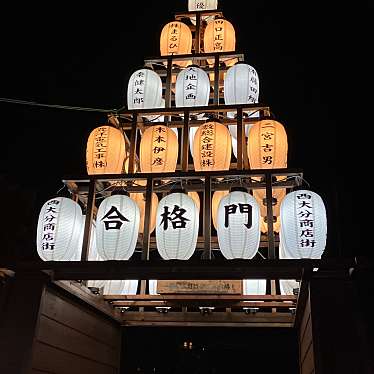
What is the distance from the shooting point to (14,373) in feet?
15.7

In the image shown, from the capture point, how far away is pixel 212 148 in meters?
6.35

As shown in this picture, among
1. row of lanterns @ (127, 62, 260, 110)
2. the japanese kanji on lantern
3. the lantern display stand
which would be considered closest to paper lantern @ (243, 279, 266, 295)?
the lantern display stand

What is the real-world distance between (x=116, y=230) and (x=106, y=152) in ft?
5.78

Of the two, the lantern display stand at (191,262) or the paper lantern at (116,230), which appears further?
the paper lantern at (116,230)

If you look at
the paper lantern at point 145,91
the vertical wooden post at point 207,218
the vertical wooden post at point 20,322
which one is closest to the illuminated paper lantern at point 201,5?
the paper lantern at point 145,91

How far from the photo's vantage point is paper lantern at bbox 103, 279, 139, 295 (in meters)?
6.96

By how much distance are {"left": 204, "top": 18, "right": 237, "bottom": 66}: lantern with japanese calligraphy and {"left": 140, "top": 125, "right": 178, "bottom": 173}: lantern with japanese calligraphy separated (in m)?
3.20

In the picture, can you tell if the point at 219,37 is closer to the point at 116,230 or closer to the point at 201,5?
the point at 201,5

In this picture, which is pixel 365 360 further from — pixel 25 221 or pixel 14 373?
pixel 25 221

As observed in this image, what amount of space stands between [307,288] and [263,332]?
8.06m

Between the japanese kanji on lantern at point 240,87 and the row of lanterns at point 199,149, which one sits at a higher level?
the japanese kanji on lantern at point 240,87

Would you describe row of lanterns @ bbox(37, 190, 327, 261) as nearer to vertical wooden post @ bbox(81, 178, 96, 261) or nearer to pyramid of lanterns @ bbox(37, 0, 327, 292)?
pyramid of lanterns @ bbox(37, 0, 327, 292)

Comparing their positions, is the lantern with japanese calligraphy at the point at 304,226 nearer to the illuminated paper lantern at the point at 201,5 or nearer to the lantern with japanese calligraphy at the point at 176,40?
the lantern with japanese calligraphy at the point at 176,40

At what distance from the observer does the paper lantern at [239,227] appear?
5.11 m
